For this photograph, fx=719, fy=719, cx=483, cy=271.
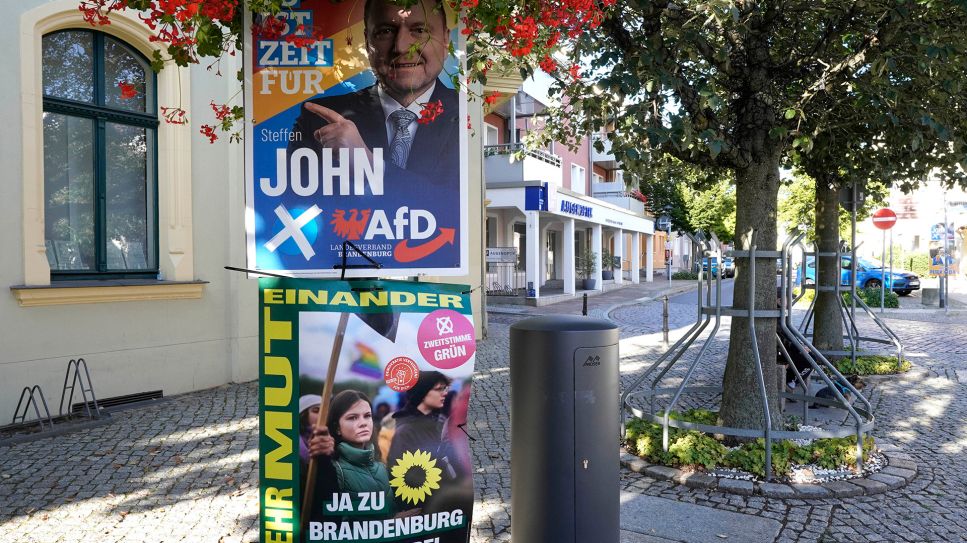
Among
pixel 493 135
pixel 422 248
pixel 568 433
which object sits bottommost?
pixel 568 433

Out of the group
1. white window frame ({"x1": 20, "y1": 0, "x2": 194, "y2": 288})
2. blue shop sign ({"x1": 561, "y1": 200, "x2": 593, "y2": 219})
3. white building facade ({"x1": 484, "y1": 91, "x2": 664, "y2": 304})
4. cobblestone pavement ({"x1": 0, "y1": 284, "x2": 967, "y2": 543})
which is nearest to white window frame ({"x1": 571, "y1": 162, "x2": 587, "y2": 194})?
white building facade ({"x1": 484, "y1": 91, "x2": 664, "y2": 304})

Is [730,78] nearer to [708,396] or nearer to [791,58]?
[791,58]

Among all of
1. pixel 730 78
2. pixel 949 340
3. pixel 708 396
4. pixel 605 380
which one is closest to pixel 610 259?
pixel 949 340

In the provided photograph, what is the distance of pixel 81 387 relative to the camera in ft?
22.2

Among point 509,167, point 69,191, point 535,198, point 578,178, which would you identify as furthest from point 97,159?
point 578,178

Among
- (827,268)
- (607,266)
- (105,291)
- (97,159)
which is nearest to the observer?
(105,291)

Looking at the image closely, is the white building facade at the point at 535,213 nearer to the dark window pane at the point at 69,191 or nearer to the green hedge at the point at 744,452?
the dark window pane at the point at 69,191

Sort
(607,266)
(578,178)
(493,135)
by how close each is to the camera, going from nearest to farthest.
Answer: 1. (493,135)
2. (607,266)
3. (578,178)

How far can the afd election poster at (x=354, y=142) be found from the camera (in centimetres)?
299

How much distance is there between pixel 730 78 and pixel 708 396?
3882 millimetres

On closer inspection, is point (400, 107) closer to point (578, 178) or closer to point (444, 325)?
point (444, 325)

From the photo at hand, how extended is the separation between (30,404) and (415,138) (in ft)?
19.0

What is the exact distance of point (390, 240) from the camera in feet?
9.91

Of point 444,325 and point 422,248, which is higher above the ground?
point 422,248
